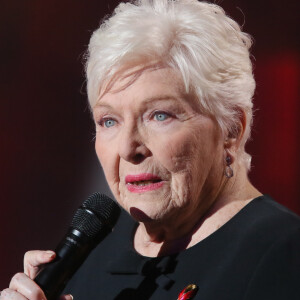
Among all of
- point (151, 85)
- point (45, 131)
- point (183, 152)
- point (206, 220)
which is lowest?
point (45, 131)

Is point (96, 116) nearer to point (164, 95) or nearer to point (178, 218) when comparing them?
point (164, 95)

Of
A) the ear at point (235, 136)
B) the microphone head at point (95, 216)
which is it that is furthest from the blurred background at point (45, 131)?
the microphone head at point (95, 216)

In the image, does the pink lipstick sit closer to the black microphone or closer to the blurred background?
the black microphone

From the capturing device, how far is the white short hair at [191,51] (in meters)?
1.62

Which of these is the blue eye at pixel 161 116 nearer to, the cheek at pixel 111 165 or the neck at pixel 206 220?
the cheek at pixel 111 165

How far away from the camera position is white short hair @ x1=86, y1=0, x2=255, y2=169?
1.62m

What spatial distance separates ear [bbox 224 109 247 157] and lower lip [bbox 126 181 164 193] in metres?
0.25

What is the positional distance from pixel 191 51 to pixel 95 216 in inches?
21.6

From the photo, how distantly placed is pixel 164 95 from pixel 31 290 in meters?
0.64

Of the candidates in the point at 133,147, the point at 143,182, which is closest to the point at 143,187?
the point at 143,182

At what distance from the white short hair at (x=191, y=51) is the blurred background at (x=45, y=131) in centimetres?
101

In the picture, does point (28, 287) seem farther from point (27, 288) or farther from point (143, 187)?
point (143, 187)

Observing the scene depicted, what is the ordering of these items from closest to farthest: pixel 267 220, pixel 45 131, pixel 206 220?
pixel 267 220
pixel 206 220
pixel 45 131

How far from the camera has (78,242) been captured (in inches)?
59.0
